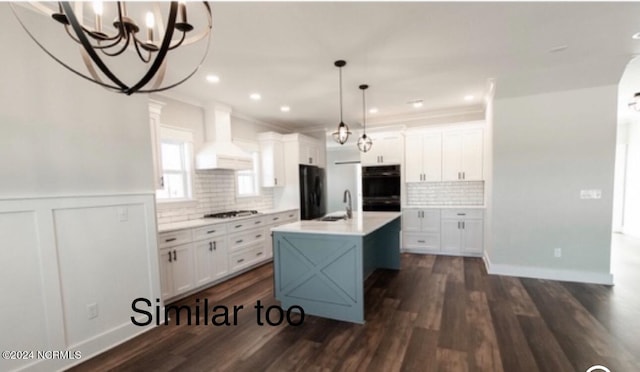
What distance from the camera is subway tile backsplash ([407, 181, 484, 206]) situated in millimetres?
5512

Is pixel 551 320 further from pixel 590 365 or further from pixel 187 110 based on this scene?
pixel 187 110

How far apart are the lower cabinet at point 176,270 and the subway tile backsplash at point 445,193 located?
13.6ft

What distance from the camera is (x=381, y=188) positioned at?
5.67 m

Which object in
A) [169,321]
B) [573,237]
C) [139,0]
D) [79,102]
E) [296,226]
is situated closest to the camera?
[139,0]

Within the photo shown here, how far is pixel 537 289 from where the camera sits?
3.62 meters

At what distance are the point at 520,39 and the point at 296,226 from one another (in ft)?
9.57

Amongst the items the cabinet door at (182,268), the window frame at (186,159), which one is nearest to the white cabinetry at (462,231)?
the cabinet door at (182,268)

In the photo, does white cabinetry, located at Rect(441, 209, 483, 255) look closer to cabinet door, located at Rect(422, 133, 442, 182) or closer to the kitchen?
the kitchen

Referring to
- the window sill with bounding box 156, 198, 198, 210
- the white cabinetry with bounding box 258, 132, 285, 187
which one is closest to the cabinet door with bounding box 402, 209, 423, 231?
the white cabinetry with bounding box 258, 132, 285, 187

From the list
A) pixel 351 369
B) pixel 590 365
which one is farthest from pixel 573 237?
pixel 351 369

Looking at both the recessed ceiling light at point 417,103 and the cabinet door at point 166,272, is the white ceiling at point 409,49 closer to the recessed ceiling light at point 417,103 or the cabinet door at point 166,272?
the recessed ceiling light at point 417,103

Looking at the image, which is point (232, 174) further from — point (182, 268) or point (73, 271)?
point (73, 271)

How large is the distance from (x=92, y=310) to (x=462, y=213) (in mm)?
5237

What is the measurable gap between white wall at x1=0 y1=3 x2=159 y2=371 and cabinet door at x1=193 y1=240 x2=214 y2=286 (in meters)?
0.83
